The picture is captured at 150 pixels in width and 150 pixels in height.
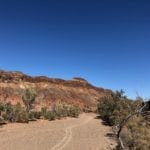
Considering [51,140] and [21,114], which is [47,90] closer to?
[21,114]

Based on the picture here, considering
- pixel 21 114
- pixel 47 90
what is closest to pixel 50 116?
pixel 21 114

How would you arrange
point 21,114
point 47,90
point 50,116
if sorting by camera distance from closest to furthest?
point 21,114 < point 50,116 < point 47,90

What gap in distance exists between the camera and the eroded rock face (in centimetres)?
8590

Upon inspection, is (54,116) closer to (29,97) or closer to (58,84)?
(29,97)

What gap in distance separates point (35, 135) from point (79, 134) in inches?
180

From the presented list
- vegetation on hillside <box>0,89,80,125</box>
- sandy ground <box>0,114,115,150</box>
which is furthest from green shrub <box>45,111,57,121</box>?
sandy ground <box>0,114,115,150</box>

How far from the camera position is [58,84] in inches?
4328

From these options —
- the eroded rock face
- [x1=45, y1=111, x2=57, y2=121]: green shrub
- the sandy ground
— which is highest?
the eroded rock face

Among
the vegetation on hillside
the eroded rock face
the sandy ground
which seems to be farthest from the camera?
the eroded rock face

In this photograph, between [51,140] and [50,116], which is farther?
[50,116]

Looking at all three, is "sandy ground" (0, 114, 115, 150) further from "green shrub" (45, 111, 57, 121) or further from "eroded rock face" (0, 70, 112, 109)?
"eroded rock face" (0, 70, 112, 109)

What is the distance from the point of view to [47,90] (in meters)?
98.4

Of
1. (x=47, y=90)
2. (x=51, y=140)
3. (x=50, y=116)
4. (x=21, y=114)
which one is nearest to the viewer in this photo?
(x=51, y=140)

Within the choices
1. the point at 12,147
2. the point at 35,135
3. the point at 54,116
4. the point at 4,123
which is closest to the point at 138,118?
the point at 12,147
